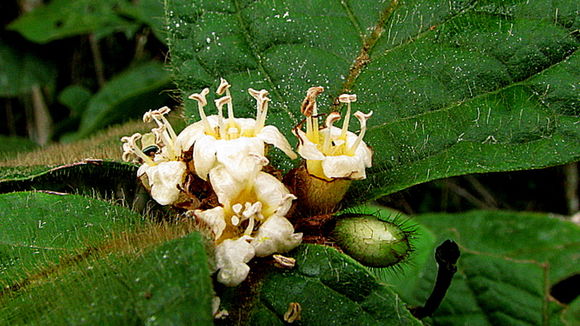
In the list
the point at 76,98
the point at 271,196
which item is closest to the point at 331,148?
the point at 271,196

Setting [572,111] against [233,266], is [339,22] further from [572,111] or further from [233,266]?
[233,266]

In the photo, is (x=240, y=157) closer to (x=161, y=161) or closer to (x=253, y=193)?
(x=253, y=193)

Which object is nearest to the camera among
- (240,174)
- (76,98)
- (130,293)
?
(130,293)

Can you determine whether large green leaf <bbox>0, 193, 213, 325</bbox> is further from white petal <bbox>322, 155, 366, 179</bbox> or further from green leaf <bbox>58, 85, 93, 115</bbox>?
green leaf <bbox>58, 85, 93, 115</bbox>

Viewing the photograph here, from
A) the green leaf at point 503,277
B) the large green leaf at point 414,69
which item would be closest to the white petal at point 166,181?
the large green leaf at point 414,69

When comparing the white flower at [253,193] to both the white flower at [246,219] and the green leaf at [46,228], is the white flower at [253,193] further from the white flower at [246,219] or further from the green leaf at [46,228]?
the green leaf at [46,228]

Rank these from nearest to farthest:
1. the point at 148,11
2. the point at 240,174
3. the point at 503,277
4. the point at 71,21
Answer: the point at 240,174 < the point at 503,277 < the point at 148,11 < the point at 71,21

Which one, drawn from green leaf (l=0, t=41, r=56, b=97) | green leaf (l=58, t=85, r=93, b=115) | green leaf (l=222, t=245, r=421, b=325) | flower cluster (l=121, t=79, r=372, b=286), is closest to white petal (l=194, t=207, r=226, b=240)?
flower cluster (l=121, t=79, r=372, b=286)
